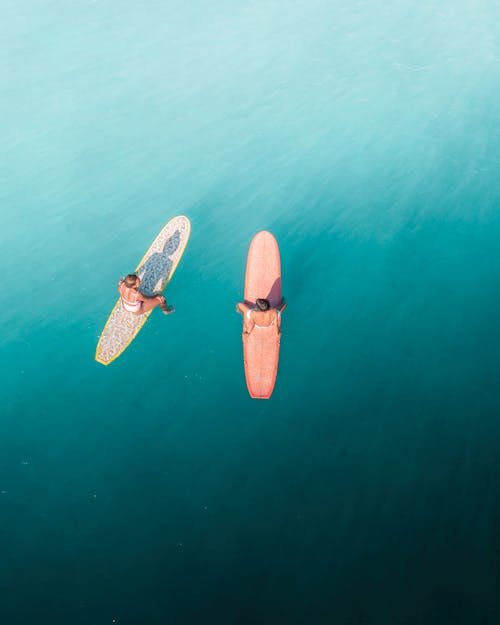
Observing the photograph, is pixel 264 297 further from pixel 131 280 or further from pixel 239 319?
pixel 131 280

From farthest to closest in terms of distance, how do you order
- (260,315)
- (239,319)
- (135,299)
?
1. (239,319)
2. (135,299)
3. (260,315)

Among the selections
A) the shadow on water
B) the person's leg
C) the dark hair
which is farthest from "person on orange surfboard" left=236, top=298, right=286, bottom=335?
the dark hair

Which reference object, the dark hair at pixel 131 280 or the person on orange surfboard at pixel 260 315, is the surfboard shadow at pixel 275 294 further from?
the dark hair at pixel 131 280

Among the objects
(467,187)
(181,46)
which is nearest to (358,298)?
(467,187)

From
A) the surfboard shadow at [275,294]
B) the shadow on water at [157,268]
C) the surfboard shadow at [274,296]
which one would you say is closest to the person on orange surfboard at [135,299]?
the shadow on water at [157,268]

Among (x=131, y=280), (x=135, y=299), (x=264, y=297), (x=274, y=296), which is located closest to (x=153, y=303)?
(x=135, y=299)

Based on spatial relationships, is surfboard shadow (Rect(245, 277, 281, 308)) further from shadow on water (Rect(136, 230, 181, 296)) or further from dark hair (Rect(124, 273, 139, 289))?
dark hair (Rect(124, 273, 139, 289))
